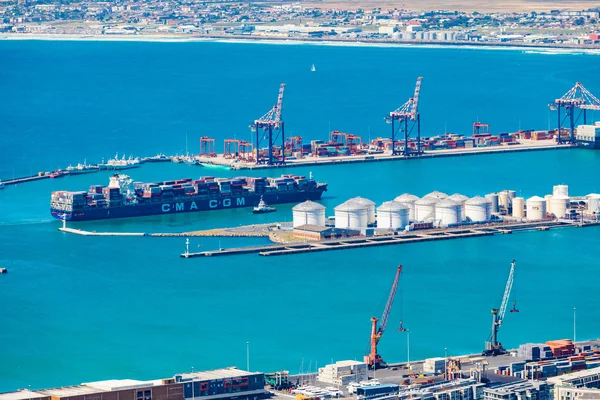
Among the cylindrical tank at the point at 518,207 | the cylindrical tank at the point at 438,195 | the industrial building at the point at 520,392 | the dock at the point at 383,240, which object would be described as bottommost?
the dock at the point at 383,240

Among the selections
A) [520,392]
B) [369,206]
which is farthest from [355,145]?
[520,392]

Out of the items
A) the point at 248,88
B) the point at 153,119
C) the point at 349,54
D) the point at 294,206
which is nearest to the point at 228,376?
the point at 294,206

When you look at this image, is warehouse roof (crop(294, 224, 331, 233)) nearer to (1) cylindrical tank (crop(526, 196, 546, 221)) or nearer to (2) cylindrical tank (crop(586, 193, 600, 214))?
(1) cylindrical tank (crop(526, 196, 546, 221))

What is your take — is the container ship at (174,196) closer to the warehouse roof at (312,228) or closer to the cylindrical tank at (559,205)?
the warehouse roof at (312,228)

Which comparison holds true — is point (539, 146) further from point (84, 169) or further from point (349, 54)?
point (349, 54)

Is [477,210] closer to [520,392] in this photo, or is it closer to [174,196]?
[174,196]

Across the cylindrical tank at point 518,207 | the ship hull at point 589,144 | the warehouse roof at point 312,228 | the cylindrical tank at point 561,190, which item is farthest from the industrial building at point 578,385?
the ship hull at point 589,144
